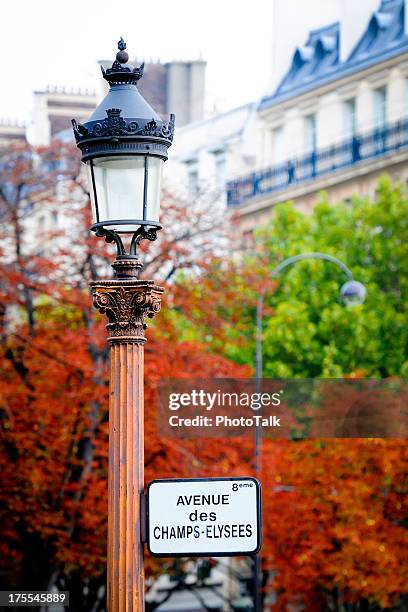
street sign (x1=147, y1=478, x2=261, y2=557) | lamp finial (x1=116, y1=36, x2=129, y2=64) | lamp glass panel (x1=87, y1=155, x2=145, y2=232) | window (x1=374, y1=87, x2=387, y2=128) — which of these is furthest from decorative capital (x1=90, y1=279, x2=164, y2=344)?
window (x1=374, y1=87, x2=387, y2=128)

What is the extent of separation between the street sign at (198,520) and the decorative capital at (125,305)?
918mm

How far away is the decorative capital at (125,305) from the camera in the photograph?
9.89m

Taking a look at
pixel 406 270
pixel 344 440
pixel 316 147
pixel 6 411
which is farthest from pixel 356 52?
pixel 6 411

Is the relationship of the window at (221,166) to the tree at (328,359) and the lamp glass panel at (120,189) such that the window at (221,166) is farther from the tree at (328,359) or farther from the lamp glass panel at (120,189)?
the lamp glass panel at (120,189)

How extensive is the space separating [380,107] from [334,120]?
2575 millimetres

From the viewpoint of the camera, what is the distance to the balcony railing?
5334 cm

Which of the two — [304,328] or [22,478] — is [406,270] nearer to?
[304,328]

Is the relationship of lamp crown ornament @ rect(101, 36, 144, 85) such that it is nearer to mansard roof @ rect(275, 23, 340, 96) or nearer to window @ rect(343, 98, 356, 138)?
window @ rect(343, 98, 356, 138)

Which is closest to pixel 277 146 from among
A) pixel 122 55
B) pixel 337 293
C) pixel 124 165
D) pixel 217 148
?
pixel 217 148

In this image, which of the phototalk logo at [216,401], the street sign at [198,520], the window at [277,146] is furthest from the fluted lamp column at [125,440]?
the window at [277,146]

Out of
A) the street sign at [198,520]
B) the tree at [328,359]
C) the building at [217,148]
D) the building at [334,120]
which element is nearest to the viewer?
Result: the street sign at [198,520]

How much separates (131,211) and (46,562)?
21569mm

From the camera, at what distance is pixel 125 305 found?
9.91 m

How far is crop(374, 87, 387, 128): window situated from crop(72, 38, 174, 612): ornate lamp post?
148 feet
